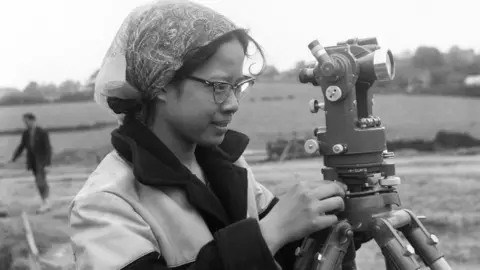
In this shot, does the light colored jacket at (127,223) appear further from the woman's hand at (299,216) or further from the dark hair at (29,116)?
the dark hair at (29,116)

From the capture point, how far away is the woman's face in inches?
41.6

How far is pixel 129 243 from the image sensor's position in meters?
0.95

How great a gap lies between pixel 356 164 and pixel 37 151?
4.69m

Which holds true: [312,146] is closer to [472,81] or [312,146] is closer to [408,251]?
[408,251]

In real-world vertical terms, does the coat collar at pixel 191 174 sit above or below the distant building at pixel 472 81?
above

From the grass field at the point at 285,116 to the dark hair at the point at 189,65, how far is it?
9.61 feet

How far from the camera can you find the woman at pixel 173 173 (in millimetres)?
979

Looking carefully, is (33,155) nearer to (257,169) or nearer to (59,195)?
(59,195)

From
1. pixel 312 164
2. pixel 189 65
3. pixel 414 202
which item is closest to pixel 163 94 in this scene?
pixel 189 65

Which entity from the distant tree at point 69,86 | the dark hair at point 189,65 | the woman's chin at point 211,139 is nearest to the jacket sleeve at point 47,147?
the distant tree at point 69,86

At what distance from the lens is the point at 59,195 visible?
5391 mm

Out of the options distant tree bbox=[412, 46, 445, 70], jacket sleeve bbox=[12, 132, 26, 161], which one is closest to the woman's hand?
distant tree bbox=[412, 46, 445, 70]

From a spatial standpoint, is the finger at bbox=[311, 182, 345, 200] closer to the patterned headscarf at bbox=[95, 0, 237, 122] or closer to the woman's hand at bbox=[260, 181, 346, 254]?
the woman's hand at bbox=[260, 181, 346, 254]

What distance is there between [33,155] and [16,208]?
51 cm
